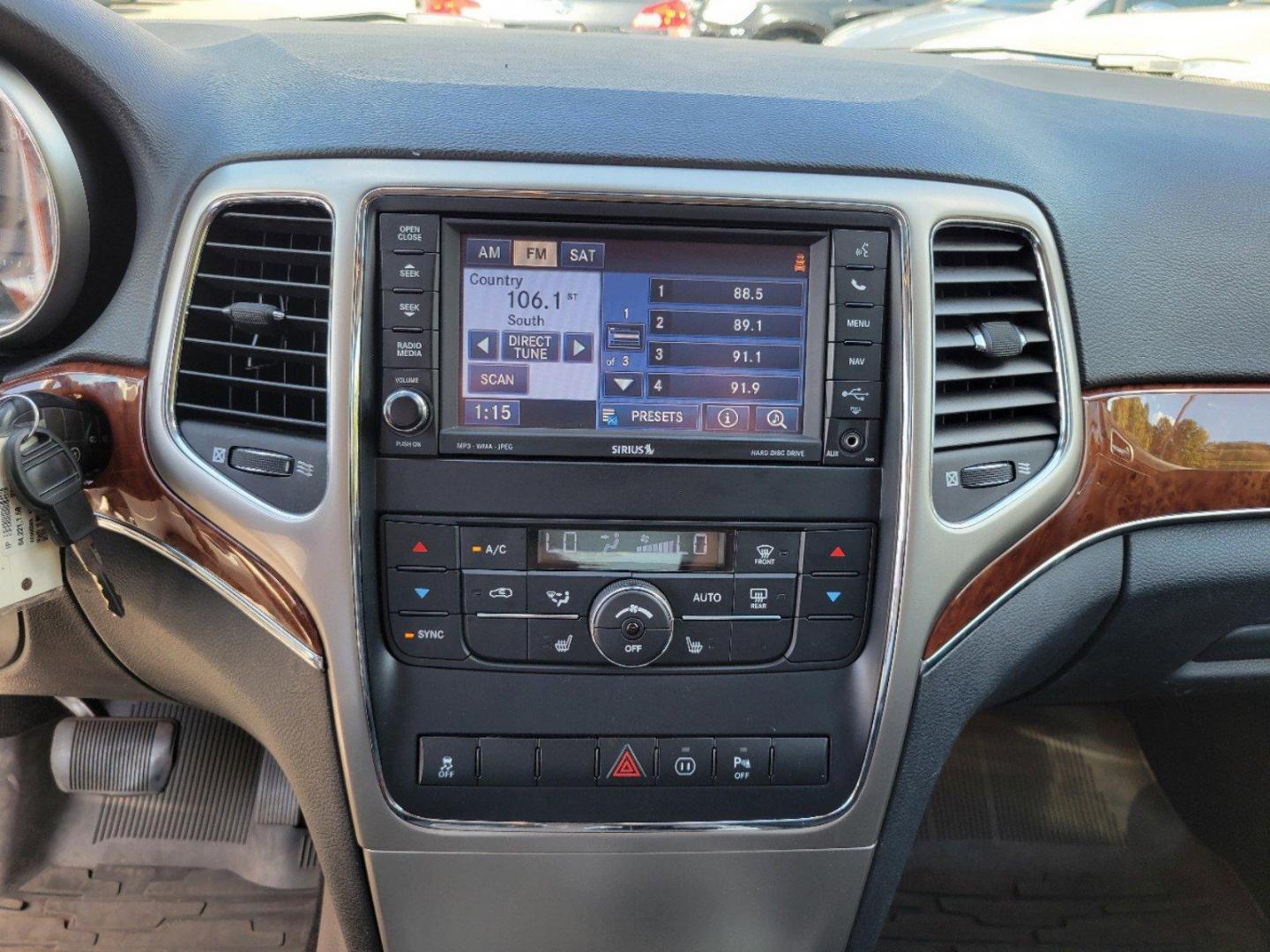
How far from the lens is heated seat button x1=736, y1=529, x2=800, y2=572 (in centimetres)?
122

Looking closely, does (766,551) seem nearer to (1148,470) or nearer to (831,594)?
(831,594)

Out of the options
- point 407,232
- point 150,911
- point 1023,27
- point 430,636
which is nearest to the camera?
point 407,232

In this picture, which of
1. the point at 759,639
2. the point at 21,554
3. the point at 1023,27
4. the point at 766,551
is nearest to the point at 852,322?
the point at 766,551

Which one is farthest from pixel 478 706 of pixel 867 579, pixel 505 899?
pixel 867 579

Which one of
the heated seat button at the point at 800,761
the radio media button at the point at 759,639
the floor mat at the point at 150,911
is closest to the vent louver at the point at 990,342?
the radio media button at the point at 759,639

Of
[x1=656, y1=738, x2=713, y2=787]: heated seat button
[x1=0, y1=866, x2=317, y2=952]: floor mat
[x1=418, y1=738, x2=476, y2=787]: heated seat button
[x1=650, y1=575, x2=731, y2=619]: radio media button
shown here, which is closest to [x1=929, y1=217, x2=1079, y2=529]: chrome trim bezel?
[x1=650, y1=575, x2=731, y2=619]: radio media button

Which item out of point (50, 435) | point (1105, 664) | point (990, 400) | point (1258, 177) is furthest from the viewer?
point (1105, 664)

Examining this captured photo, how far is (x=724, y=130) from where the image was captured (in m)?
1.16

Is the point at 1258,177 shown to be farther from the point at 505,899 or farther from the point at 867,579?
the point at 505,899

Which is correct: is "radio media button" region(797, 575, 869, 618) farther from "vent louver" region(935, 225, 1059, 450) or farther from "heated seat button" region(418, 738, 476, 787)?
"heated seat button" region(418, 738, 476, 787)

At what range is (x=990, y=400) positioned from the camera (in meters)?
1.26

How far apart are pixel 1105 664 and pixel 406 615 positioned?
976 millimetres

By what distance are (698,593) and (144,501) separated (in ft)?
2.12

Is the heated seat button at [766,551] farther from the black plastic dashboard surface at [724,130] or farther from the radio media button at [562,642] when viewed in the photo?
the black plastic dashboard surface at [724,130]
